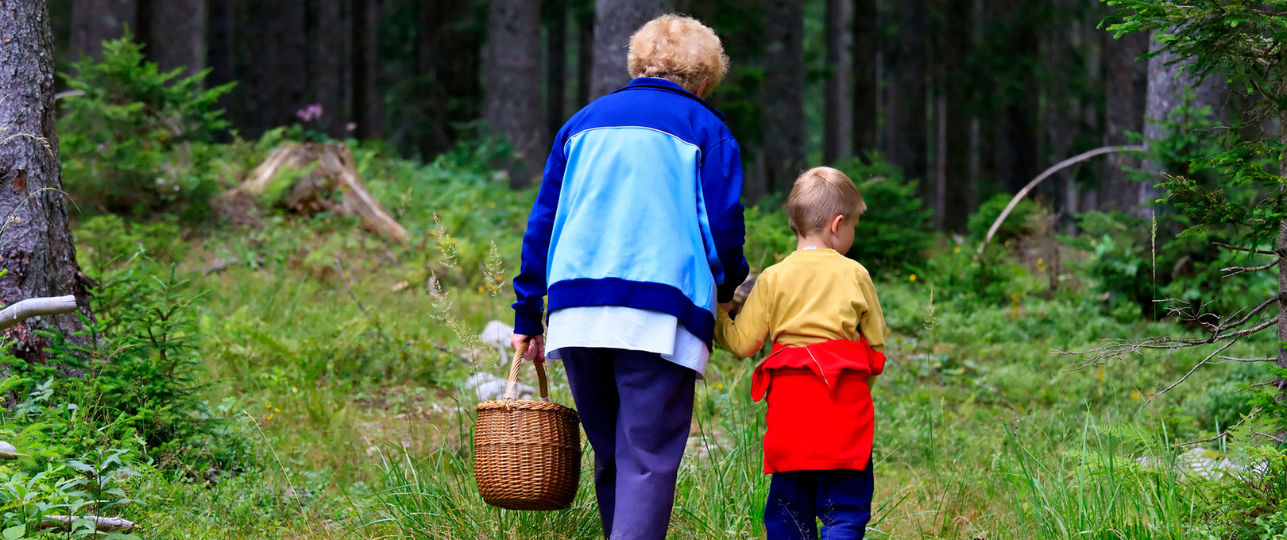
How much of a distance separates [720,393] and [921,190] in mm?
12861

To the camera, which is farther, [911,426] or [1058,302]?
[1058,302]

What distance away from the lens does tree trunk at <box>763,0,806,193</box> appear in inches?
550

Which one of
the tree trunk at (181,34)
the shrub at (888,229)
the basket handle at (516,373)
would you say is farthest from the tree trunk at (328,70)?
the basket handle at (516,373)

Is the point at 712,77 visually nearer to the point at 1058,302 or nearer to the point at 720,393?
the point at 720,393

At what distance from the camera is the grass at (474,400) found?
10.8 feet

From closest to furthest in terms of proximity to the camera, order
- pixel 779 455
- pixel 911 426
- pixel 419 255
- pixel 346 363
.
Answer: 1. pixel 779 455
2. pixel 911 426
3. pixel 346 363
4. pixel 419 255

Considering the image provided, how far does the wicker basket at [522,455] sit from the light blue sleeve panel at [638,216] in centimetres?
44

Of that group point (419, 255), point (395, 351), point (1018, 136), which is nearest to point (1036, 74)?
point (1018, 136)

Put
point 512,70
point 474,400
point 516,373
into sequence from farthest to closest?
point 512,70, point 474,400, point 516,373

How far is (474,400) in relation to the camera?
194 inches

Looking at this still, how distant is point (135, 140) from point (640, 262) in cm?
628

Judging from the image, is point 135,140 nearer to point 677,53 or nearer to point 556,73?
point 677,53

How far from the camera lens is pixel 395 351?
5637mm

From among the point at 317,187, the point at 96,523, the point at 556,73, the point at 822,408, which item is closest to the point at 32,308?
the point at 96,523
